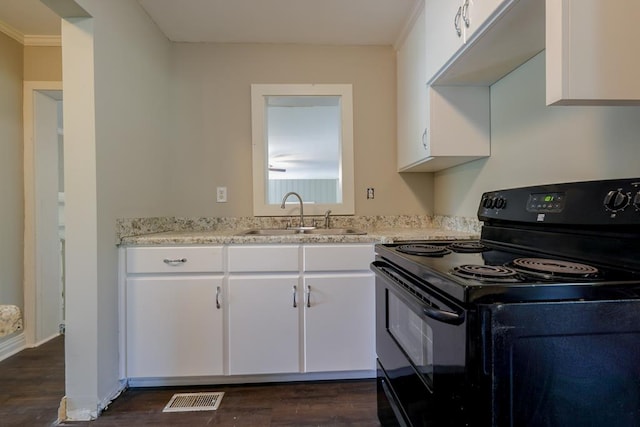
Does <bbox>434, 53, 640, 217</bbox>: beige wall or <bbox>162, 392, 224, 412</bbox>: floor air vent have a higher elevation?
<bbox>434, 53, 640, 217</bbox>: beige wall

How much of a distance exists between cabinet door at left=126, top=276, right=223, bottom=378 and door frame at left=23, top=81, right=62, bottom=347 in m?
1.18

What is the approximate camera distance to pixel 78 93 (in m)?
1.55

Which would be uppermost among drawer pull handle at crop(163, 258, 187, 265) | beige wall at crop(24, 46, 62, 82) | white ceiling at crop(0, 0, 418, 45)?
white ceiling at crop(0, 0, 418, 45)

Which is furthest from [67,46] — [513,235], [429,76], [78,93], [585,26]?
[513,235]

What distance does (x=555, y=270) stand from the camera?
0.76 metres

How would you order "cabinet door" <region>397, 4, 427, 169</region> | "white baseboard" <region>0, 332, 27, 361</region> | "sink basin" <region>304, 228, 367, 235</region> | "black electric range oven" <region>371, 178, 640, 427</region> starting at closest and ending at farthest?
"black electric range oven" <region>371, 178, 640, 427</region>
"cabinet door" <region>397, 4, 427, 169</region>
"white baseboard" <region>0, 332, 27, 361</region>
"sink basin" <region>304, 228, 367, 235</region>

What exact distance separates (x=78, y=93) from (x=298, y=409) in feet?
6.02

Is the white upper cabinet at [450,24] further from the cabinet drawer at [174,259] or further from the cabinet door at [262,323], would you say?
the cabinet drawer at [174,259]

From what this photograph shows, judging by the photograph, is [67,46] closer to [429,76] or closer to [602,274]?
[429,76]

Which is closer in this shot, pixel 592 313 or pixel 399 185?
pixel 592 313

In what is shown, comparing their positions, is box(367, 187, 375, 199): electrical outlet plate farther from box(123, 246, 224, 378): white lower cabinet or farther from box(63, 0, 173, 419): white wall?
box(63, 0, 173, 419): white wall

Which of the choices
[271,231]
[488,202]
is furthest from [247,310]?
[488,202]

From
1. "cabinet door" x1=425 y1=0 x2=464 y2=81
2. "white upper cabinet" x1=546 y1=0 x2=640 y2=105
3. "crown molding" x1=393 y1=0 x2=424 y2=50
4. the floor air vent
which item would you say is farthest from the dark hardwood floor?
"crown molding" x1=393 y1=0 x2=424 y2=50

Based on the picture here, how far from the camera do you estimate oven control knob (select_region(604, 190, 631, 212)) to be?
829 millimetres
